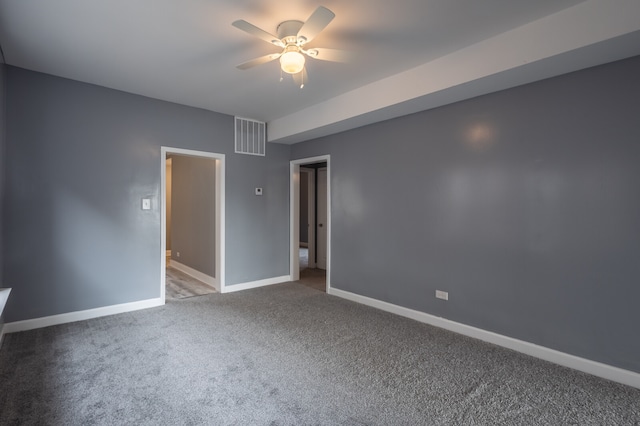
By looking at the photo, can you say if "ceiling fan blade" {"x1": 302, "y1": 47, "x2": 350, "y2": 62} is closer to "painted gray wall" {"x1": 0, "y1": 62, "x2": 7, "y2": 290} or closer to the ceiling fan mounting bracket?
the ceiling fan mounting bracket

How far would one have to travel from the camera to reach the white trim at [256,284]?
5033mm

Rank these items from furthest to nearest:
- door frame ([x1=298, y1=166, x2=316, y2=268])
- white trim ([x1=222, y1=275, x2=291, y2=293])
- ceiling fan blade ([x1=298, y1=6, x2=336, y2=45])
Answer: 1. door frame ([x1=298, y1=166, x2=316, y2=268])
2. white trim ([x1=222, y1=275, x2=291, y2=293])
3. ceiling fan blade ([x1=298, y1=6, x2=336, y2=45])

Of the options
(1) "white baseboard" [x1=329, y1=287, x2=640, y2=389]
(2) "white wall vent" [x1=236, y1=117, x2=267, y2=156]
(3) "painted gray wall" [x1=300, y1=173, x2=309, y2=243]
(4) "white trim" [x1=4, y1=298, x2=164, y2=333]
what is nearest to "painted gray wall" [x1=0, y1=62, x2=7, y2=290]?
(4) "white trim" [x1=4, y1=298, x2=164, y2=333]

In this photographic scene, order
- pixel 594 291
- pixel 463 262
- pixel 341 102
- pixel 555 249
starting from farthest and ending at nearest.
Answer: pixel 341 102
pixel 463 262
pixel 555 249
pixel 594 291

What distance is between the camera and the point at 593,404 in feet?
7.18

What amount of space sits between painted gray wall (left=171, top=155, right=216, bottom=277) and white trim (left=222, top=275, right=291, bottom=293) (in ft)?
1.72

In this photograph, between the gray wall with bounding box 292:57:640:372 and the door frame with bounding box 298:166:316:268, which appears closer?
the gray wall with bounding box 292:57:640:372

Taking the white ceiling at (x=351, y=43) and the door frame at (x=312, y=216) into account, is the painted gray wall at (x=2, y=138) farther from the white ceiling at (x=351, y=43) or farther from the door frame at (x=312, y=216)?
the door frame at (x=312, y=216)

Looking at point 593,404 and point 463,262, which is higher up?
point 463,262

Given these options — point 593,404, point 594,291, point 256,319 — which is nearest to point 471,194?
point 594,291

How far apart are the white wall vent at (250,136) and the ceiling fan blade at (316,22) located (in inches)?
116

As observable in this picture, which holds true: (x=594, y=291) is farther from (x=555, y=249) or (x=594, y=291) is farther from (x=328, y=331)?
(x=328, y=331)

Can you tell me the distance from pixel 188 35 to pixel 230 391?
291 cm

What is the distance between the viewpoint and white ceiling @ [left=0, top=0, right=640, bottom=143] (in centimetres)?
231
